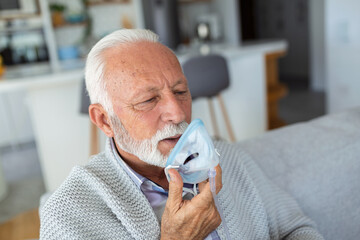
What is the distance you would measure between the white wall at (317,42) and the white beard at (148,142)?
4919 millimetres

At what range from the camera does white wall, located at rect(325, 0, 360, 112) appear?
329 cm

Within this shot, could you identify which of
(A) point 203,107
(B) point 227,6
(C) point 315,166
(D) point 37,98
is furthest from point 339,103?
(D) point 37,98

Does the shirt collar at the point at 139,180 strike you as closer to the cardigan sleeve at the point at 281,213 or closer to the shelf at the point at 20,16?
the cardigan sleeve at the point at 281,213

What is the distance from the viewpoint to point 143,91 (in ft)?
2.67

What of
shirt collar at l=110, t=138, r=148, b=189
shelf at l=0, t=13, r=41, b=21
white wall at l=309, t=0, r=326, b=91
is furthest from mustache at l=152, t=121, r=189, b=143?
white wall at l=309, t=0, r=326, b=91

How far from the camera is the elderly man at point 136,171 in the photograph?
73cm

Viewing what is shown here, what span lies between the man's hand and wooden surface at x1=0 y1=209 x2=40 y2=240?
4.58ft

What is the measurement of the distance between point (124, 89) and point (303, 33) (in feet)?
19.2

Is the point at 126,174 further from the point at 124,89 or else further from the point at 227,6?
the point at 227,6

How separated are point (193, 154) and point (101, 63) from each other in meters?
0.32

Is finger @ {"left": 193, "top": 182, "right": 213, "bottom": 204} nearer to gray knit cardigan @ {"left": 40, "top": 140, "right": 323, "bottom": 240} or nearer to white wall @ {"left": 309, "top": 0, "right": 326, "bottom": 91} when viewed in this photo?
gray knit cardigan @ {"left": 40, "top": 140, "right": 323, "bottom": 240}

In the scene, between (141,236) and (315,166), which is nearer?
(141,236)

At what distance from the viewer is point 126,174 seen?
2.74 ft

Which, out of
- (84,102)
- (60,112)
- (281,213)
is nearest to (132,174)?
(281,213)
